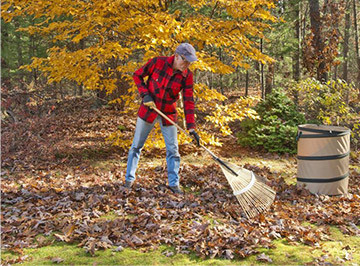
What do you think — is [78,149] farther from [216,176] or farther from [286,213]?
[286,213]

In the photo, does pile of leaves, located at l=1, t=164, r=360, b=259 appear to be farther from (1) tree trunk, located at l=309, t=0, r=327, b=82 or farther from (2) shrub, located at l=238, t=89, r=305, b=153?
(1) tree trunk, located at l=309, t=0, r=327, b=82

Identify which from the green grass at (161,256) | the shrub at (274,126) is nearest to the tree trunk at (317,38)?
the shrub at (274,126)

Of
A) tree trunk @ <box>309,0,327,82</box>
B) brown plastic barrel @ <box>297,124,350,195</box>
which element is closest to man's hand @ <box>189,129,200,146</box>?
brown plastic barrel @ <box>297,124,350,195</box>

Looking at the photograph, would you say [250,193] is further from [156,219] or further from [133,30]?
[133,30]

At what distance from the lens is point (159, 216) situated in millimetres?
4168

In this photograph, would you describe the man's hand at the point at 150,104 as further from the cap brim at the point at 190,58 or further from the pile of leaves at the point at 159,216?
the pile of leaves at the point at 159,216

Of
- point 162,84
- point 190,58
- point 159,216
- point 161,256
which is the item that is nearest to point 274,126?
point 162,84

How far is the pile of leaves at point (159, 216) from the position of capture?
3572mm

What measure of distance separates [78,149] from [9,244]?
4.60 meters

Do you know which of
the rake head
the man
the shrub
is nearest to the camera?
the rake head

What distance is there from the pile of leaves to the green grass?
0.28 ft

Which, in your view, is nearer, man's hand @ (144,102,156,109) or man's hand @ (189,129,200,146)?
man's hand @ (144,102,156,109)

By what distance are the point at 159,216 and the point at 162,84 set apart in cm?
188

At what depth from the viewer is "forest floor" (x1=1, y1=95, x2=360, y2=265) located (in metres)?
3.36
